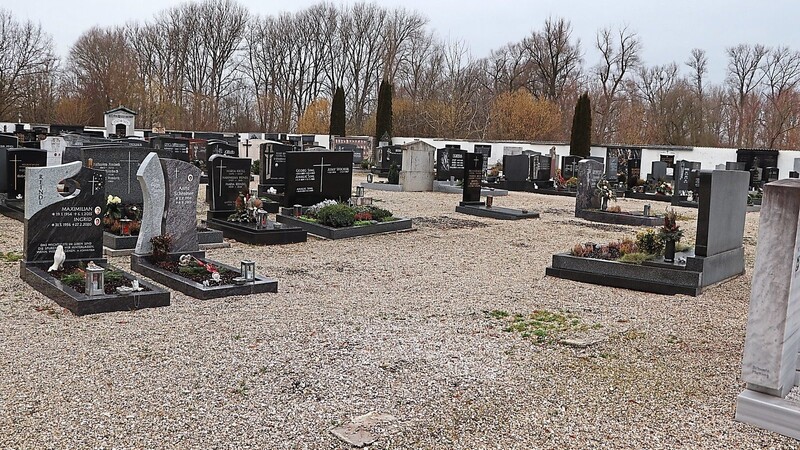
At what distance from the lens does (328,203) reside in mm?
14328

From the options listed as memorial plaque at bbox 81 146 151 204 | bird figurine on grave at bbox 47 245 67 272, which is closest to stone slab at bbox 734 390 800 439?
bird figurine on grave at bbox 47 245 67 272

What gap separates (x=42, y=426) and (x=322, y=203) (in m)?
A: 10.1

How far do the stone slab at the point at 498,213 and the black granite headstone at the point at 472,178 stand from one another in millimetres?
472

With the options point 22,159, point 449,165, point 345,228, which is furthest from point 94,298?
point 449,165

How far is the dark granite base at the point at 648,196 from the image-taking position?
2239 centimetres

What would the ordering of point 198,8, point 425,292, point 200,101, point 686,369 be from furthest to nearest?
point 198,8
point 200,101
point 425,292
point 686,369

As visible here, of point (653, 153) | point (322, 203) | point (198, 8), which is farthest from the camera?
point (198, 8)

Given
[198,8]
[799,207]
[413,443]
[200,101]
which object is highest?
[198,8]

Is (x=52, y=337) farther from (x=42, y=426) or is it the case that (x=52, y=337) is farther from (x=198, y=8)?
(x=198, y=8)

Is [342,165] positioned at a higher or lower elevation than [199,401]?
higher

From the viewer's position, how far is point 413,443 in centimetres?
443

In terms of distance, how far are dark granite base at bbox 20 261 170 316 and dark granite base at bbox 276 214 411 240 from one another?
530cm

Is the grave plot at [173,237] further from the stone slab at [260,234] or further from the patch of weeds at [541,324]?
the patch of weeds at [541,324]

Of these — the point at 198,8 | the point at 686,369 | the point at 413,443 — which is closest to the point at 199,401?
the point at 413,443
